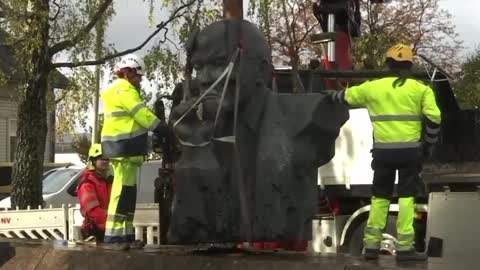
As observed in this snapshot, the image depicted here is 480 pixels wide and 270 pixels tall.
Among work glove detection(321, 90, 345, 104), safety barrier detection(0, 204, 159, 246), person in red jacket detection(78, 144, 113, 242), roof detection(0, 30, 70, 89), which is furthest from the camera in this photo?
roof detection(0, 30, 70, 89)

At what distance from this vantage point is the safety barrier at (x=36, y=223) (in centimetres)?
1078

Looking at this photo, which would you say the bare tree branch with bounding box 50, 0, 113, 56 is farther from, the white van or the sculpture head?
the sculpture head

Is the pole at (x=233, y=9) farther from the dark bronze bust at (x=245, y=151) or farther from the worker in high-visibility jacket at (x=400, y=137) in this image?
the worker in high-visibility jacket at (x=400, y=137)

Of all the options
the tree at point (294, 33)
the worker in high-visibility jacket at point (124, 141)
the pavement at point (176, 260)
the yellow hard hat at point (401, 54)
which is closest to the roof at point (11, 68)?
the worker in high-visibility jacket at point (124, 141)

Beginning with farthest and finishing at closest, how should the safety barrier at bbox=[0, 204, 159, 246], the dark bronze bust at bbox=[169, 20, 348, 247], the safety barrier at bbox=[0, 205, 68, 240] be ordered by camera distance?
the safety barrier at bbox=[0, 205, 68, 240]
the safety barrier at bbox=[0, 204, 159, 246]
the dark bronze bust at bbox=[169, 20, 348, 247]

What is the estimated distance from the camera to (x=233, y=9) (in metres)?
6.17

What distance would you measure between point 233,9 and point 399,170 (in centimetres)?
181

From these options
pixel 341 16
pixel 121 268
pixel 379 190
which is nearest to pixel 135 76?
pixel 121 268

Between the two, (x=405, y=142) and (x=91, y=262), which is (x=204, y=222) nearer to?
(x=91, y=262)

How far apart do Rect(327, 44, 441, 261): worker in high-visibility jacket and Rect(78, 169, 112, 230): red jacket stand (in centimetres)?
327

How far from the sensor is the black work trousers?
5.78 metres

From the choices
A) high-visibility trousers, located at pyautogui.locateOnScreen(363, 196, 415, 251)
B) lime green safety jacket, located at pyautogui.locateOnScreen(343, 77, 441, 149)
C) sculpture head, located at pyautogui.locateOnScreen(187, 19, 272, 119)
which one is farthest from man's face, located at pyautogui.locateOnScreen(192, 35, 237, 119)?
high-visibility trousers, located at pyautogui.locateOnScreen(363, 196, 415, 251)

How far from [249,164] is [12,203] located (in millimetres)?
8083

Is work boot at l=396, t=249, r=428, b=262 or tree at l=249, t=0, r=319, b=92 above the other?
tree at l=249, t=0, r=319, b=92
